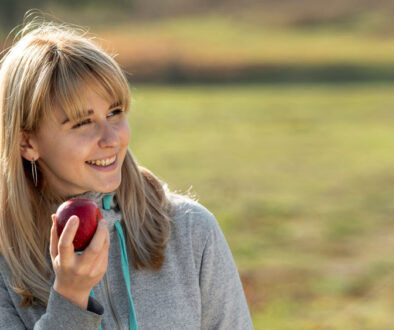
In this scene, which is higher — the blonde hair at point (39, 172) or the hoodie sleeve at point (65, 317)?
the blonde hair at point (39, 172)

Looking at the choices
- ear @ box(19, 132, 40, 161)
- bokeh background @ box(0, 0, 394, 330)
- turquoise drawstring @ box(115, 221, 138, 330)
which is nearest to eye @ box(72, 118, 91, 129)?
ear @ box(19, 132, 40, 161)

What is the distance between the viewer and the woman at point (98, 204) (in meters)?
1.95

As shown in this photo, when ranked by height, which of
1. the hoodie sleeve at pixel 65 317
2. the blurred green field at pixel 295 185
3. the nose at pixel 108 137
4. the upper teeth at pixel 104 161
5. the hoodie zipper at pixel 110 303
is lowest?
the blurred green field at pixel 295 185

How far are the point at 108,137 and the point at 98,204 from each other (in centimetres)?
22

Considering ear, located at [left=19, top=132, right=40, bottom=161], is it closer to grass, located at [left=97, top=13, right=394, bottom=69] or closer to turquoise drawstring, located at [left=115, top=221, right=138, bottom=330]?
turquoise drawstring, located at [left=115, top=221, right=138, bottom=330]

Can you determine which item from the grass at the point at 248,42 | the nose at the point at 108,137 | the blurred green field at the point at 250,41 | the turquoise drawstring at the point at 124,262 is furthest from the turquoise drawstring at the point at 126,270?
the blurred green field at the point at 250,41

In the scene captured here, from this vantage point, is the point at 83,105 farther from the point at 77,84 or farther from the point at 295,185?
the point at 295,185

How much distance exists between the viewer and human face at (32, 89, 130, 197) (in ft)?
6.40

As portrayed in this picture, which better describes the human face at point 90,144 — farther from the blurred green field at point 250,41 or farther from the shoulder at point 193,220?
the blurred green field at point 250,41

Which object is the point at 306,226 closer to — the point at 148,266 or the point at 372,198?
the point at 372,198

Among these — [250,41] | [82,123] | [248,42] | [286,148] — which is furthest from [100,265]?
[250,41]

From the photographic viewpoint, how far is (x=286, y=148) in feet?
37.8

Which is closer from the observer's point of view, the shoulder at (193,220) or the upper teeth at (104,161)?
the upper teeth at (104,161)

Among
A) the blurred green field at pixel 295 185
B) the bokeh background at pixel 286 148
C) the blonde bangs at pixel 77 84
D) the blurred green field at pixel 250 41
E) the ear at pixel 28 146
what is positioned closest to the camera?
the blonde bangs at pixel 77 84
